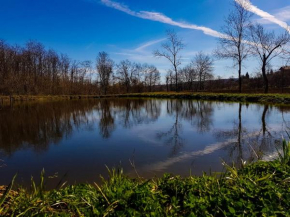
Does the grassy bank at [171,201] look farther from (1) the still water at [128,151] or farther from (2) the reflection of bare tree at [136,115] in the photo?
(2) the reflection of bare tree at [136,115]

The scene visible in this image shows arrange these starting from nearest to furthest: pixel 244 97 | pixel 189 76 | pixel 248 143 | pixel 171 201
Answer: pixel 171 201 < pixel 248 143 < pixel 244 97 < pixel 189 76

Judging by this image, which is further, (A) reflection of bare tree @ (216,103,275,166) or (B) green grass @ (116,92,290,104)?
(B) green grass @ (116,92,290,104)

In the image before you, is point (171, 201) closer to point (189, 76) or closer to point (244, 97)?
point (244, 97)

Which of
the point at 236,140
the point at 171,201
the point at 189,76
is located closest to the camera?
the point at 171,201

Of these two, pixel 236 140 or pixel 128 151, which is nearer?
pixel 128 151

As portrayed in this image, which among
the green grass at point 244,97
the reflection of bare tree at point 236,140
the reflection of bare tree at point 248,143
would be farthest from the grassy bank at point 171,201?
the green grass at point 244,97

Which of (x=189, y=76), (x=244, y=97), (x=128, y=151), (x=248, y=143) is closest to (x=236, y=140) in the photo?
(x=248, y=143)

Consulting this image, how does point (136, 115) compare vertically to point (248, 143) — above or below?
below

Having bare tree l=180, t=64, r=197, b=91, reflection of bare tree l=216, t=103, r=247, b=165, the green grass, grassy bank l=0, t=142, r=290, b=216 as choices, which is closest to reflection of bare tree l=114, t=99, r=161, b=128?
reflection of bare tree l=216, t=103, r=247, b=165

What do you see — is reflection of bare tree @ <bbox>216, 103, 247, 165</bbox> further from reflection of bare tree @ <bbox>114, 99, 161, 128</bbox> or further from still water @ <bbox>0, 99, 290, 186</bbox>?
reflection of bare tree @ <bbox>114, 99, 161, 128</bbox>

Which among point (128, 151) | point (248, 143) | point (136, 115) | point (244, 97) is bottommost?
point (128, 151)

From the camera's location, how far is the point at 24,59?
45.3m

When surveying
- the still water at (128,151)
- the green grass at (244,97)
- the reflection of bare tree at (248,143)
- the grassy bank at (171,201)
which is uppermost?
the green grass at (244,97)

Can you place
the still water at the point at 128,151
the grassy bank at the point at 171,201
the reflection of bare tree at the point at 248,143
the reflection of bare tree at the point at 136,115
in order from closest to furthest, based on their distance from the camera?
1. the grassy bank at the point at 171,201
2. the still water at the point at 128,151
3. the reflection of bare tree at the point at 248,143
4. the reflection of bare tree at the point at 136,115
